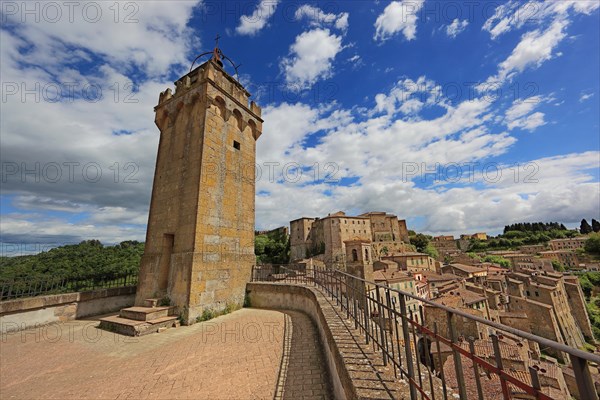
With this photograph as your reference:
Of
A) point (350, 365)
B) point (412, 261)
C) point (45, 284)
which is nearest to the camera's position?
point (350, 365)

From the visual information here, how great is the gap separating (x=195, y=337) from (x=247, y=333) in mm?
1318

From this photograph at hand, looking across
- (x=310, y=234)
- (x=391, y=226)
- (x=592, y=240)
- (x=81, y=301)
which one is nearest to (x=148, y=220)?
(x=81, y=301)

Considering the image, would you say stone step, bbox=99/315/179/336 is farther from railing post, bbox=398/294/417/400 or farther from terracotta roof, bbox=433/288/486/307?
terracotta roof, bbox=433/288/486/307

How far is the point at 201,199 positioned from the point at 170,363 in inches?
198

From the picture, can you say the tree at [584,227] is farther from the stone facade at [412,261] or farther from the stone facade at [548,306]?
the stone facade at [412,261]

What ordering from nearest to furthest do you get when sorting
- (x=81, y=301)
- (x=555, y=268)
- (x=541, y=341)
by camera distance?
(x=541, y=341) < (x=81, y=301) < (x=555, y=268)

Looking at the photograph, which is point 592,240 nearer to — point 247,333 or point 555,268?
point 555,268

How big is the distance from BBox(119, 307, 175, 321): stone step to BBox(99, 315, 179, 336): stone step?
16 cm

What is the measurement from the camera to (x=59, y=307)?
8.30m

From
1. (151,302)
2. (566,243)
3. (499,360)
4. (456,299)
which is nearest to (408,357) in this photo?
(499,360)

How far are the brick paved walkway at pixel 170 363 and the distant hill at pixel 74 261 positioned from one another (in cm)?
1365

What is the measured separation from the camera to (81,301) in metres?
8.76

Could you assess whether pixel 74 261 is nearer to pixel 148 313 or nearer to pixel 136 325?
pixel 148 313

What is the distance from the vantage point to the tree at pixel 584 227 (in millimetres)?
95831
